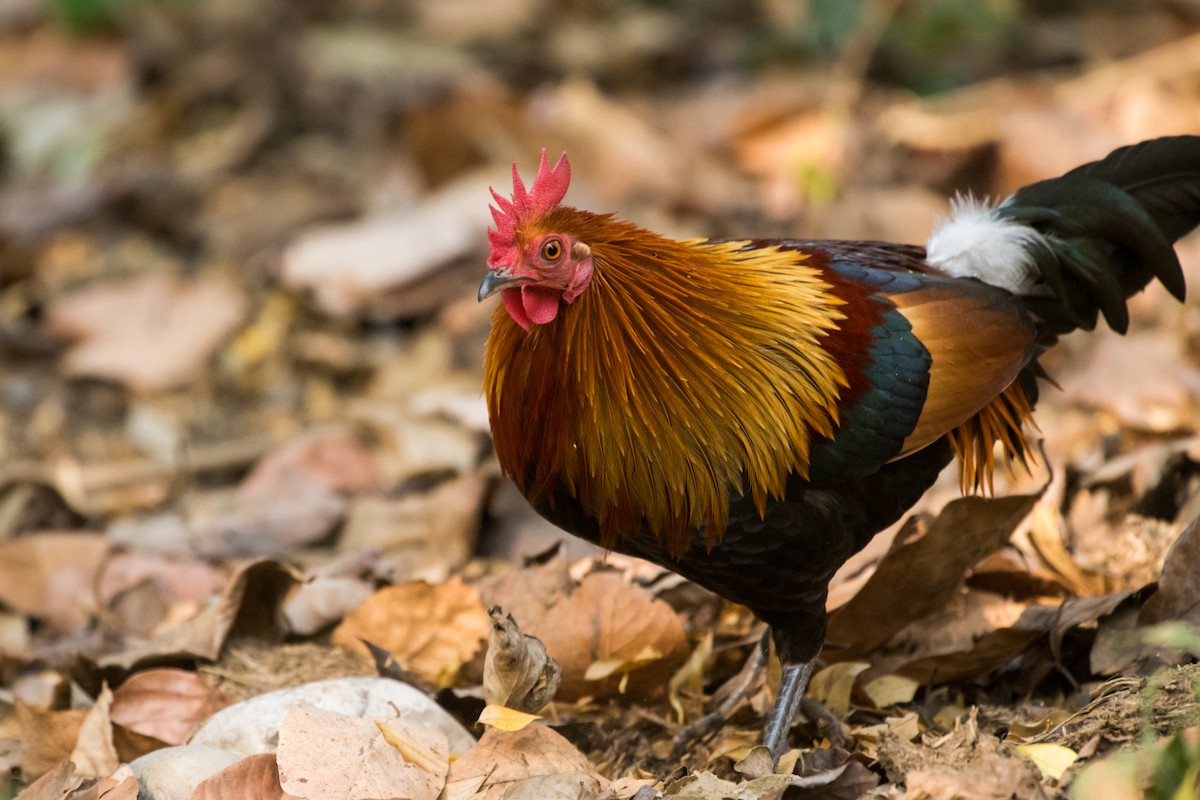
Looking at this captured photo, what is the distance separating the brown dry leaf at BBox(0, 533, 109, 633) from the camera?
480 centimetres

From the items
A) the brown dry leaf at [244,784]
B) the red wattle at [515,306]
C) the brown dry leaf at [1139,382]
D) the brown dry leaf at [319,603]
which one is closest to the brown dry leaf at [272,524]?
the brown dry leaf at [319,603]

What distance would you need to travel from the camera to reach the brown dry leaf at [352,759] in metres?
3.11

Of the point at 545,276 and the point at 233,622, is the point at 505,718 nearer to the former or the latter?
the point at 545,276

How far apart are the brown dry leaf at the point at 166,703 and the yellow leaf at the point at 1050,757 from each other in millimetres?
2174

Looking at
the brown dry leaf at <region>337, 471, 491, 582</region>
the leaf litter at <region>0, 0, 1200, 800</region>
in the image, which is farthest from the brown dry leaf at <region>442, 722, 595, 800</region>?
the brown dry leaf at <region>337, 471, 491, 582</region>

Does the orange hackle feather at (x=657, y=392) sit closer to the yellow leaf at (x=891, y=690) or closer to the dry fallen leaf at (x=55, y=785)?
the yellow leaf at (x=891, y=690)

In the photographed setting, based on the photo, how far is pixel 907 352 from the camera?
140 inches

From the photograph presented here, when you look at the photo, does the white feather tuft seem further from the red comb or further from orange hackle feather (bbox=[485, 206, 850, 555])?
the red comb

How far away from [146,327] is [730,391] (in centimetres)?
459

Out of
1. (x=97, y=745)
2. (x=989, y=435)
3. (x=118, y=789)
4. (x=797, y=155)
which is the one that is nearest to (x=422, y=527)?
(x=97, y=745)

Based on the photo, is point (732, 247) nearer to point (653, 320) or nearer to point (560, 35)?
point (653, 320)

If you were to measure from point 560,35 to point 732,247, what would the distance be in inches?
260

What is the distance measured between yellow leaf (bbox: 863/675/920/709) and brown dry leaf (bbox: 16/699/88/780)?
7.20 feet

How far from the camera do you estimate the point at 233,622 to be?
4.11 meters
